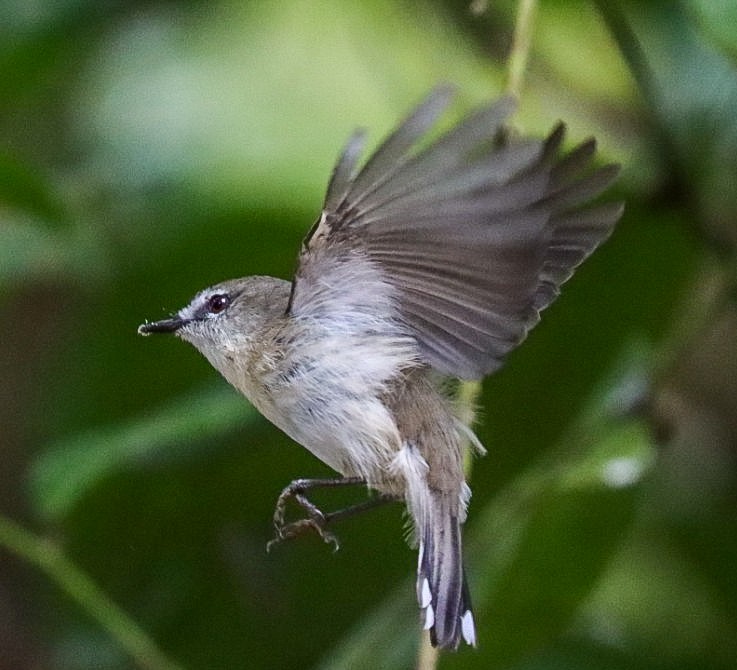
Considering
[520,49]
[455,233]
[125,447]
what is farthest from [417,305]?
[125,447]

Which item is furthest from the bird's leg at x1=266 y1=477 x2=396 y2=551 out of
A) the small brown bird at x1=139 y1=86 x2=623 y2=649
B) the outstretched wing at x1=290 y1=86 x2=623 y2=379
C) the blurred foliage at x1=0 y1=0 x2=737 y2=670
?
the blurred foliage at x1=0 y1=0 x2=737 y2=670

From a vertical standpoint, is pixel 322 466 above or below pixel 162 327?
below

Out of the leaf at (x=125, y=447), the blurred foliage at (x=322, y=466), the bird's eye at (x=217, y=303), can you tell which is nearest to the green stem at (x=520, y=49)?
the blurred foliage at (x=322, y=466)

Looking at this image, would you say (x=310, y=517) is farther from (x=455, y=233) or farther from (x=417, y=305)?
(x=455, y=233)

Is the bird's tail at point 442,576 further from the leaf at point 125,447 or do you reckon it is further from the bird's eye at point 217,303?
the leaf at point 125,447

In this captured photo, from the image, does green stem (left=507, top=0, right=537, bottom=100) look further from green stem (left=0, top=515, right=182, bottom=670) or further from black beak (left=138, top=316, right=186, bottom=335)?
green stem (left=0, top=515, right=182, bottom=670)

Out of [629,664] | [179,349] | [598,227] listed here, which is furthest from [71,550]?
[598,227]

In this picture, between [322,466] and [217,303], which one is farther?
[322,466]
